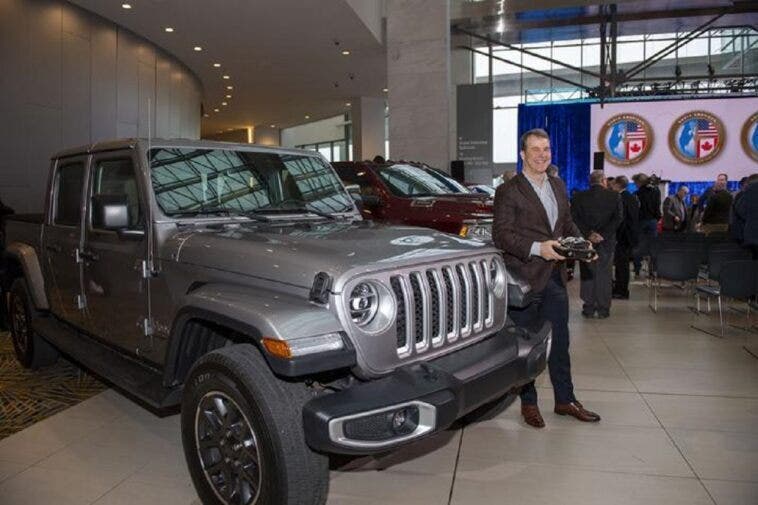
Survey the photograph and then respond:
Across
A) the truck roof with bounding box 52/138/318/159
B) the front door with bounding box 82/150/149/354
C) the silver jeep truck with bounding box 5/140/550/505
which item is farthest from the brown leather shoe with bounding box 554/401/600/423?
the front door with bounding box 82/150/149/354

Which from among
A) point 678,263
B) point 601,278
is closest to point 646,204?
point 678,263

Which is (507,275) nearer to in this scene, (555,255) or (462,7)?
(555,255)

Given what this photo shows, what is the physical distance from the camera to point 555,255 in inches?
141

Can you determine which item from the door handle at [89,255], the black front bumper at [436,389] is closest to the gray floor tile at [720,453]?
the black front bumper at [436,389]

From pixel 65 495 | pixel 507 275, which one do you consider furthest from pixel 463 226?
pixel 65 495

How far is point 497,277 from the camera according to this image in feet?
10.5

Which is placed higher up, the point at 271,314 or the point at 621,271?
the point at 271,314

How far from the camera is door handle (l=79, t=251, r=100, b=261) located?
383cm

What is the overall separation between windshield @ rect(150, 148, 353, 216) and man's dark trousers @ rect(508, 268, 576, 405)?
54.5 inches

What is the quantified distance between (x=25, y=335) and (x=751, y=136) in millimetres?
17726

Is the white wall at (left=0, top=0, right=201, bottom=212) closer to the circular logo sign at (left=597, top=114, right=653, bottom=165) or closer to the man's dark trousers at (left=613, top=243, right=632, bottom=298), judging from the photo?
the man's dark trousers at (left=613, top=243, right=632, bottom=298)

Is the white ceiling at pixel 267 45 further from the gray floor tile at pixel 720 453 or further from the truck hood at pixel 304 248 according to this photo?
the gray floor tile at pixel 720 453

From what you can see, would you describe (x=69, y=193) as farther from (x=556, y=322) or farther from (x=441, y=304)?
(x=556, y=322)

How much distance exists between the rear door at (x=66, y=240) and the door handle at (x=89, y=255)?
0.08 m
